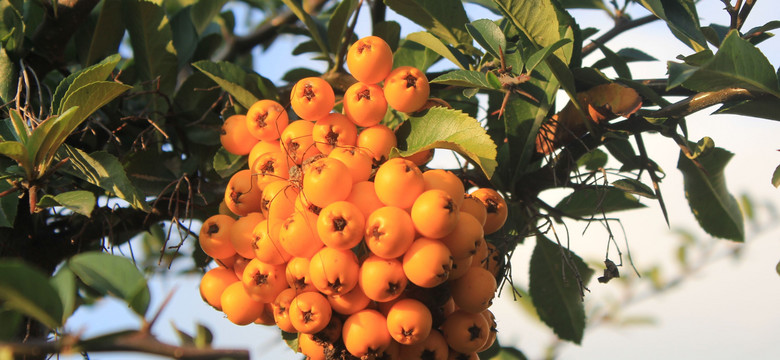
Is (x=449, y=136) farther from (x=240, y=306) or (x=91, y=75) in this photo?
(x=91, y=75)

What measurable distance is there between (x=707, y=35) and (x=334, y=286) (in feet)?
3.74

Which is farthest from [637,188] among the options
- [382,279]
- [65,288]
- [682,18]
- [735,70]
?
[65,288]

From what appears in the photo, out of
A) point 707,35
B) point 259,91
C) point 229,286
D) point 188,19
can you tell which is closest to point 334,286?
point 229,286

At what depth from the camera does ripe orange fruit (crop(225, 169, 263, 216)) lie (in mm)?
1397

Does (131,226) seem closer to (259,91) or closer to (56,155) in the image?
(56,155)

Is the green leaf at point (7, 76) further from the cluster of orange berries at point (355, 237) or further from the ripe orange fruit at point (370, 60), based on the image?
the ripe orange fruit at point (370, 60)

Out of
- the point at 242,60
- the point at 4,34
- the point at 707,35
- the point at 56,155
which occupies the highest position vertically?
the point at 242,60

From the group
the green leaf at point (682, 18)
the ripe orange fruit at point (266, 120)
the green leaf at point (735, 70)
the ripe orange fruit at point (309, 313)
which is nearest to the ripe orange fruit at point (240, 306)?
the ripe orange fruit at point (309, 313)

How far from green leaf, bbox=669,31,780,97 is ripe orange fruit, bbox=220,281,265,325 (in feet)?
3.31

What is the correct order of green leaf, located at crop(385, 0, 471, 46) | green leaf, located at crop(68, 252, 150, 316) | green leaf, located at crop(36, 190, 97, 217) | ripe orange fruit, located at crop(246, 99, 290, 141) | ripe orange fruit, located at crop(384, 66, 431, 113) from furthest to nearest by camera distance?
green leaf, located at crop(385, 0, 471, 46), ripe orange fruit, located at crop(246, 99, 290, 141), ripe orange fruit, located at crop(384, 66, 431, 113), green leaf, located at crop(36, 190, 97, 217), green leaf, located at crop(68, 252, 150, 316)

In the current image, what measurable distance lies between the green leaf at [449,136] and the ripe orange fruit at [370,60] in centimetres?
13

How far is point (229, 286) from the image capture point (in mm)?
1375

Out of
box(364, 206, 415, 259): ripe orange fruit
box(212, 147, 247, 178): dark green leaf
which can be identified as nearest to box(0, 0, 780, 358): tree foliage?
box(212, 147, 247, 178): dark green leaf

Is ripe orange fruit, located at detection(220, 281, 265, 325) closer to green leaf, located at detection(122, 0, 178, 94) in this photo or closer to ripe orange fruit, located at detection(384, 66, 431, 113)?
ripe orange fruit, located at detection(384, 66, 431, 113)
